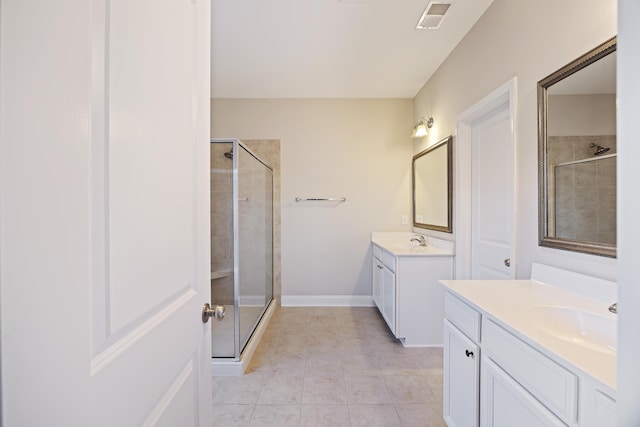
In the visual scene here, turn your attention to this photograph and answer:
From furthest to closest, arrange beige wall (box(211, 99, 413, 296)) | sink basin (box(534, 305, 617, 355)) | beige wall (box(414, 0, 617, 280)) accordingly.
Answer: beige wall (box(211, 99, 413, 296)) < beige wall (box(414, 0, 617, 280)) < sink basin (box(534, 305, 617, 355))

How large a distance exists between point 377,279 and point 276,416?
198cm

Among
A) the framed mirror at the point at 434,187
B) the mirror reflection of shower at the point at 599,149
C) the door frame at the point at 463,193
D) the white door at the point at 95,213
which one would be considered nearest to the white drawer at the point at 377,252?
the framed mirror at the point at 434,187

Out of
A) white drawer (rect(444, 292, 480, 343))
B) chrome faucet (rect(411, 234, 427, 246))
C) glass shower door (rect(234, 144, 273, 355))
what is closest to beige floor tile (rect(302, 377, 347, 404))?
glass shower door (rect(234, 144, 273, 355))

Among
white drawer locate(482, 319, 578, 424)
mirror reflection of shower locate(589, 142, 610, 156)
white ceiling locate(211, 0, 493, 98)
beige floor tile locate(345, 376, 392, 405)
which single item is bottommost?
beige floor tile locate(345, 376, 392, 405)

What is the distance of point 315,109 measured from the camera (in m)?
3.92

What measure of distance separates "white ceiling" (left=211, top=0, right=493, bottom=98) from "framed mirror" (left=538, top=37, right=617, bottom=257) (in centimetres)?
110

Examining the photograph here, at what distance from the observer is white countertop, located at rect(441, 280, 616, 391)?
835 mm

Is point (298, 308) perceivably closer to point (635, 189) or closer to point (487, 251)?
point (487, 251)

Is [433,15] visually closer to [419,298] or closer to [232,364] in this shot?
A: [419,298]

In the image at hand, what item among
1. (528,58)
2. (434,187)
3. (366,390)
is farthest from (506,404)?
(434,187)

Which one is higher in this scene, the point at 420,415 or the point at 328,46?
the point at 328,46

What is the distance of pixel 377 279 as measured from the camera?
11.6 feet

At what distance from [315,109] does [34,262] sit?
382cm

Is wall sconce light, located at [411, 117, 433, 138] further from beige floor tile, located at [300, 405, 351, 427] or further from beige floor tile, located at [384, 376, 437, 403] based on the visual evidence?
beige floor tile, located at [300, 405, 351, 427]
